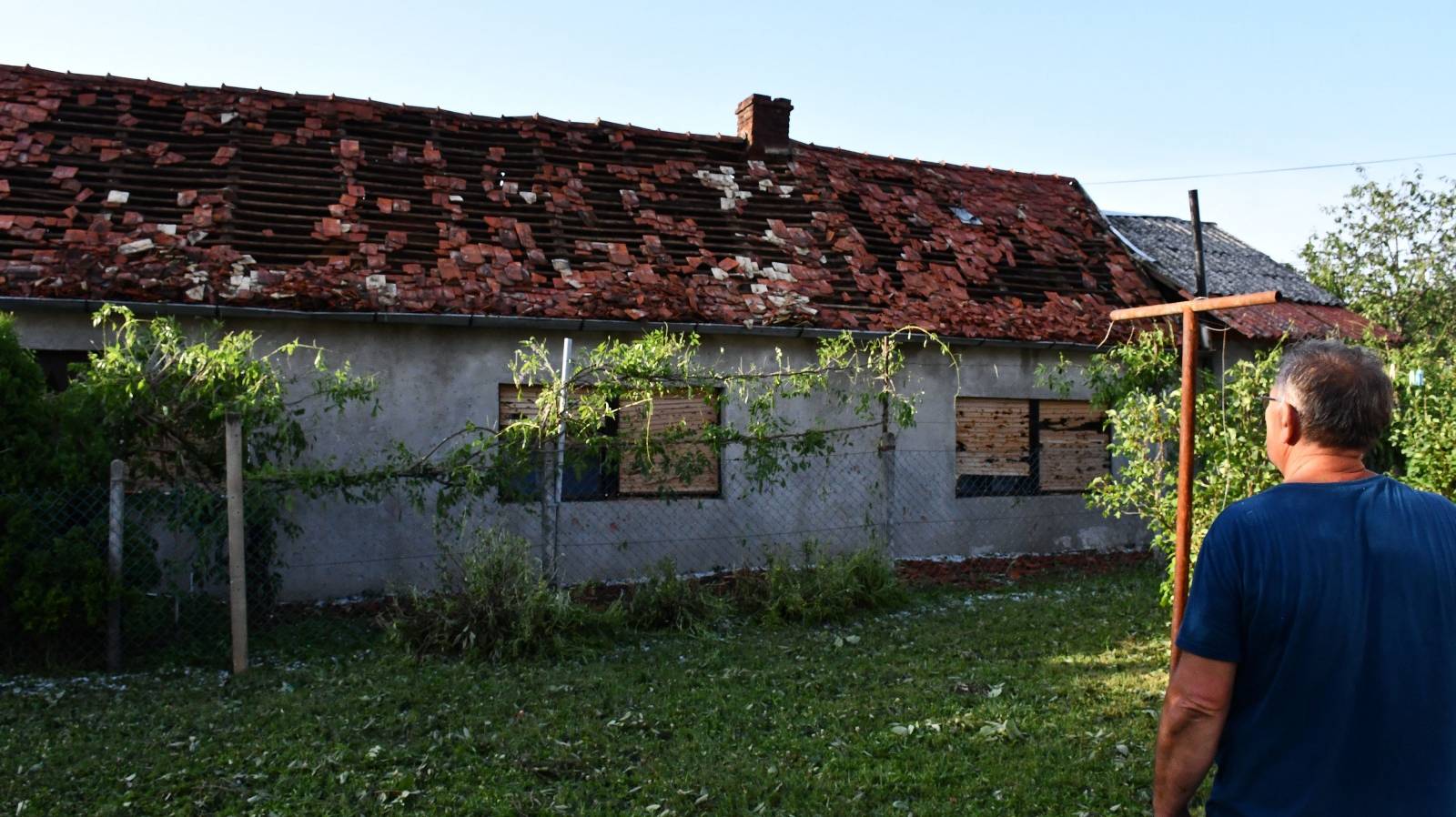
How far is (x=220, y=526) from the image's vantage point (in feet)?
27.9

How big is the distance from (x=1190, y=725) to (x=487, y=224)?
35.3 feet

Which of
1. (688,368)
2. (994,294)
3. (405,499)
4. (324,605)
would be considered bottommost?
(324,605)

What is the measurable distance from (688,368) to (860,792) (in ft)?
15.9

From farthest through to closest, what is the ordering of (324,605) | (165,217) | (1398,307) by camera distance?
(1398,307), (165,217), (324,605)

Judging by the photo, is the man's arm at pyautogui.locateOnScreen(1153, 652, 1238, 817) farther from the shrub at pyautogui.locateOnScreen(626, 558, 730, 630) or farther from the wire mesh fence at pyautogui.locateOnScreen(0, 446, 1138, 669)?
the wire mesh fence at pyautogui.locateOnScreen(0, 446, 1138, 669)

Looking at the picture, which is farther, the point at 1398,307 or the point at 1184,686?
the point at 1398,307

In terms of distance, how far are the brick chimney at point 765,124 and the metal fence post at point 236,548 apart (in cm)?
906

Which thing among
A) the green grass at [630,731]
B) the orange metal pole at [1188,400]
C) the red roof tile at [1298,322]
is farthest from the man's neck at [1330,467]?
the red roof tile at [1298,322]

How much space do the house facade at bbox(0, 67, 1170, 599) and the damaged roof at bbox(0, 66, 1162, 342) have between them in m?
0.04

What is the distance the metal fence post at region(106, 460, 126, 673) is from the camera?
25.4 feet

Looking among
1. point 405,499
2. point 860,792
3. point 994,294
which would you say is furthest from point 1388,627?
point 994,294

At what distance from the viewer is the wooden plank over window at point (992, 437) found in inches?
515

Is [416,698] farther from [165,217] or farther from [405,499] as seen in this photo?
[165,217]

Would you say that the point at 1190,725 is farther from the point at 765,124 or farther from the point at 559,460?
the point at 765,124
